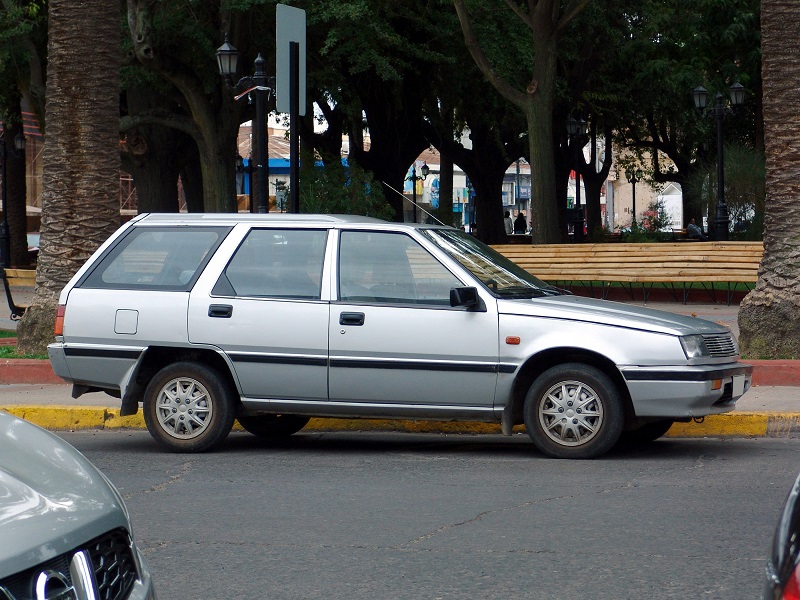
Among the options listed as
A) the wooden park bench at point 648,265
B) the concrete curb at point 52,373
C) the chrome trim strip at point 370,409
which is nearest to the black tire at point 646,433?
the chrome trim strip at point 370,409

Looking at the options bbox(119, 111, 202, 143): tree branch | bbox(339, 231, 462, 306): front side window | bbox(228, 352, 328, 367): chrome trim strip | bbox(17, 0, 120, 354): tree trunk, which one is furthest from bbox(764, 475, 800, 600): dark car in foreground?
bbox(119, 111, 202, 143): tree branch

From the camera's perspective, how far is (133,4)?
2372cm

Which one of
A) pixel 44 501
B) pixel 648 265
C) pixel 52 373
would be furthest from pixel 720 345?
pixel 648 265

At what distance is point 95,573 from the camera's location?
299 centimetres

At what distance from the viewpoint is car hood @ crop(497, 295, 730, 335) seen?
8.12 meters

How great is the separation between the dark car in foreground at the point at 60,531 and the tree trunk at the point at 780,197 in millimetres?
9533

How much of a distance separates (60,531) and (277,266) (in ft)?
19.4

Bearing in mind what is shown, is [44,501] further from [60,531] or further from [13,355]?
[13,355]

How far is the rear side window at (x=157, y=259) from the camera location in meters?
8.92

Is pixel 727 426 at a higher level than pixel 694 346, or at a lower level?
lower

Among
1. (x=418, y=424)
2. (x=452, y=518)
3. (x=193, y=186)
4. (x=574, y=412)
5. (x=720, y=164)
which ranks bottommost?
(x=452, y=518)

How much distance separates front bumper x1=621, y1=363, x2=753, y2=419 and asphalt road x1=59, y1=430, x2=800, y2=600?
378 mm

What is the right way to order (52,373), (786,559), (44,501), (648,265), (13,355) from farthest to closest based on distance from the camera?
(648,265), (13,355), (52,373), (44,501), (786,559)

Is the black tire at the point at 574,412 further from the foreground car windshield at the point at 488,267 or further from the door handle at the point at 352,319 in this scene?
the door handle at the point at 352,319
